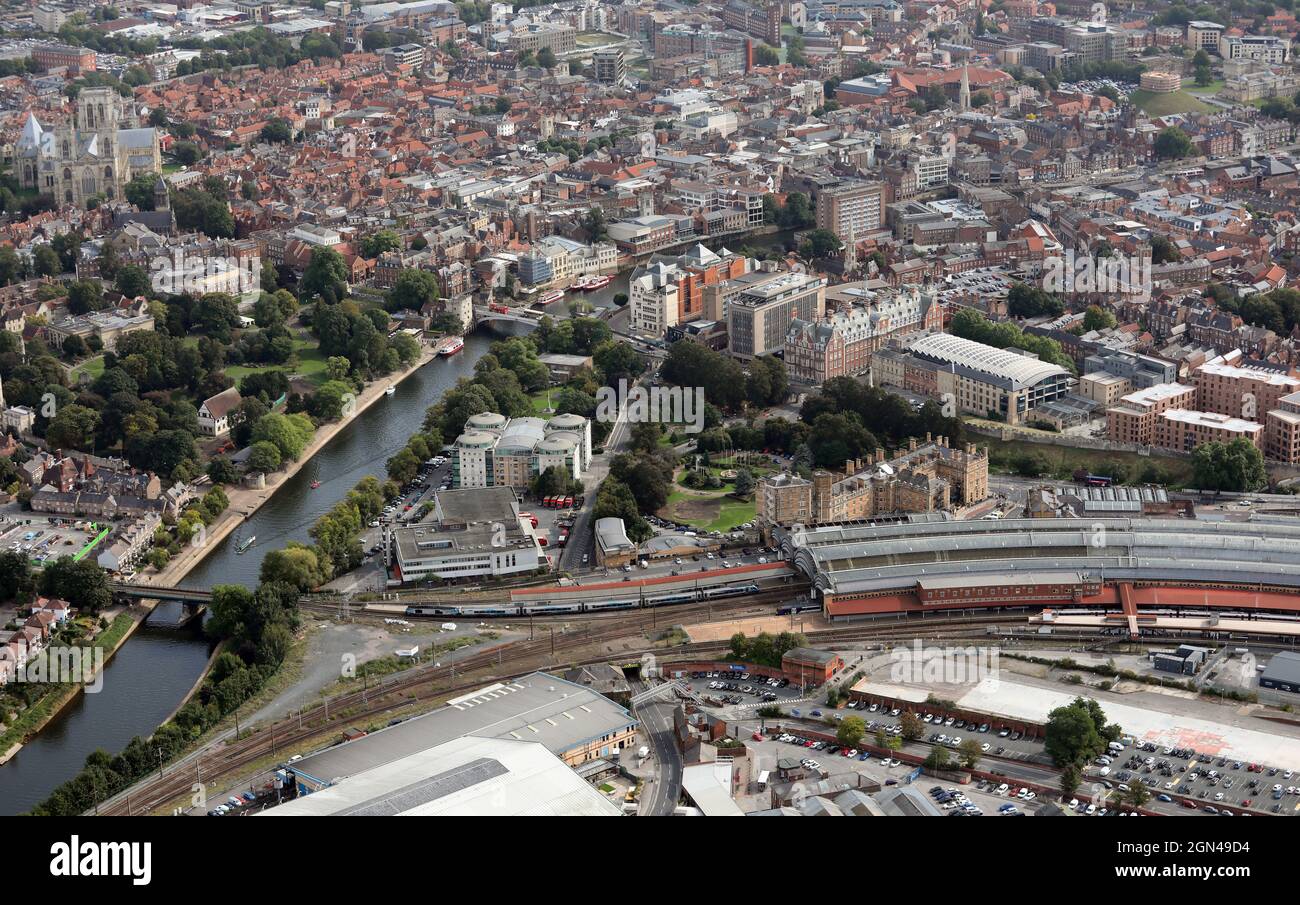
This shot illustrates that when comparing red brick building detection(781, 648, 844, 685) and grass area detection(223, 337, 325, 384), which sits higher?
red brick building detection(781, 648, 844, 685)

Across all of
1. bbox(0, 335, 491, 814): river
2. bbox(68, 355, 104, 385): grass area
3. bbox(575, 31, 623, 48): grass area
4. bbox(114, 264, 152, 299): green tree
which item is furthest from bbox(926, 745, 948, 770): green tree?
bbox(575, 31, 623, 48): grass area

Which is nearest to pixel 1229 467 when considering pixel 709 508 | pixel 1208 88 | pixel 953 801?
pixel 709 508

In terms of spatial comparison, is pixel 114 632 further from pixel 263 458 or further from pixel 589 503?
pixel 589 503

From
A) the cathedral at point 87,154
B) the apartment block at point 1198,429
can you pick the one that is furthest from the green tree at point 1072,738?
the cathedral at point 87,154

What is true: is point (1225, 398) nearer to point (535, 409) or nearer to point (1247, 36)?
point (535, 409)

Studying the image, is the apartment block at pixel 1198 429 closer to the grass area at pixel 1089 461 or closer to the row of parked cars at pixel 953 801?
the grass area at pixel 1089 461

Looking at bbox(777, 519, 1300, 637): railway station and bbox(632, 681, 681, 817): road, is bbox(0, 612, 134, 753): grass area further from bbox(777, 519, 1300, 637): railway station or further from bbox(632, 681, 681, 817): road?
bbox(777, 519, 1300, 637): railway station
